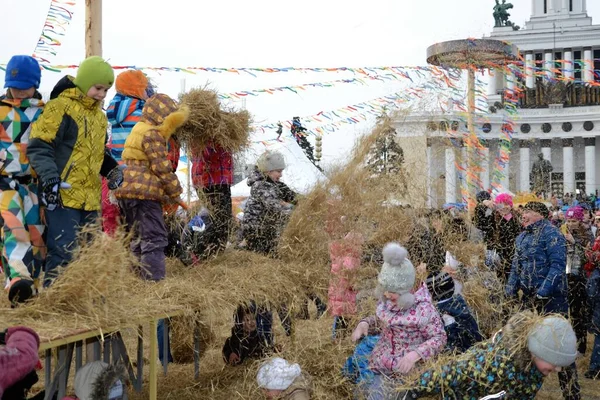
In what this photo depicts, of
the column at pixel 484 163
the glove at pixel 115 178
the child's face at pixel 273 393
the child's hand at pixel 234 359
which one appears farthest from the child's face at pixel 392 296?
the column at pixel 484 163

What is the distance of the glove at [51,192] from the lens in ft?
11.9

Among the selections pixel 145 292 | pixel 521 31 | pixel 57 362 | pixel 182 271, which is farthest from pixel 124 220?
pixel 521 31

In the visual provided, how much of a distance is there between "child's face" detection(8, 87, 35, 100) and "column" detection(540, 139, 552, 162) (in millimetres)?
53995

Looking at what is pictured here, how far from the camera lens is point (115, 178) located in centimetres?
426

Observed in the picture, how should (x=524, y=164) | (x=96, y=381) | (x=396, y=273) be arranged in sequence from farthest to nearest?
1. (x=524, y=164)
2. (x=396, y=273)
3. (x=96, y=381)

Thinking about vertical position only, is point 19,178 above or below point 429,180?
above

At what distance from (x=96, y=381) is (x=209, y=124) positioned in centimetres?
214

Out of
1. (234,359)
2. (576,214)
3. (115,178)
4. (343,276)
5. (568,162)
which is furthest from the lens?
(568,162)

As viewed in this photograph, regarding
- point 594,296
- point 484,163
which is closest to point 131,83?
point 594,296

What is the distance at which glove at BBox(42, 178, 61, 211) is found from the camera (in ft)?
11.9

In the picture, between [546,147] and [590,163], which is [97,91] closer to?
[546,147]

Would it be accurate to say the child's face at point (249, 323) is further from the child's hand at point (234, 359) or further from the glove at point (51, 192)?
the glove at point (51, 192)

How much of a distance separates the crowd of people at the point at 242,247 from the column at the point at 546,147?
5107cm

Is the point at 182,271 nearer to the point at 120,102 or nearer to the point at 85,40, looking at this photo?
the point at 120,102
